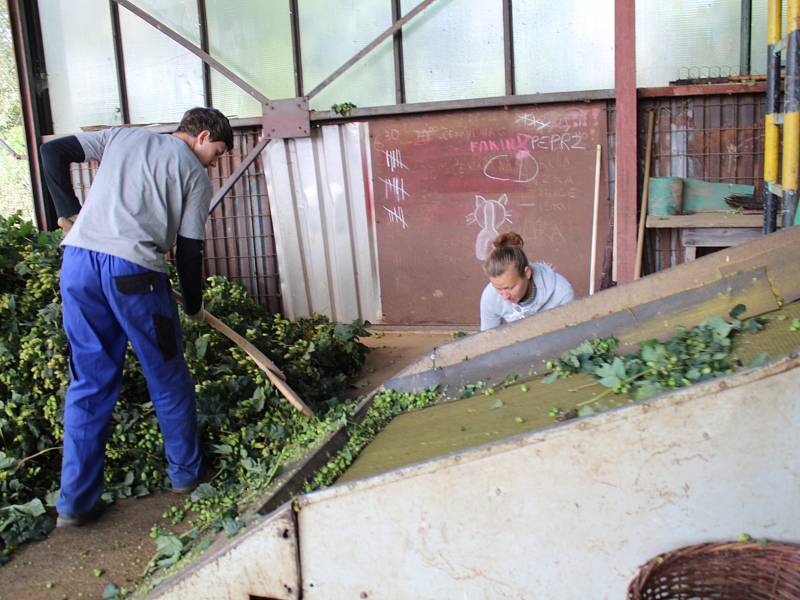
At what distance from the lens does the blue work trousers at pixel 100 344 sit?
134 inches

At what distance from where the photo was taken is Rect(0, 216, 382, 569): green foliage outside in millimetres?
3553

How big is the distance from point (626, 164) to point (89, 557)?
15.9 feet

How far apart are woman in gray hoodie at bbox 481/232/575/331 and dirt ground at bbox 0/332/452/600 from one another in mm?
1921

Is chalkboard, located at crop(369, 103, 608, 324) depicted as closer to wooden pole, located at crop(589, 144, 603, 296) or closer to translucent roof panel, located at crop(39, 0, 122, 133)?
wooden pole, located at crop(589, 144, 603, 296)

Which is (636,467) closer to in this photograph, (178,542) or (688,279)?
(688,279)

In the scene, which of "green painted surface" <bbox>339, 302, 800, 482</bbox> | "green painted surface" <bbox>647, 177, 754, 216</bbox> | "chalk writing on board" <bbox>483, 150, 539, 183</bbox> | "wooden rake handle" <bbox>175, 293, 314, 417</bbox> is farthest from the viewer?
"chalk writing on board" <bbox>483, 150, 539, 183</bbox>

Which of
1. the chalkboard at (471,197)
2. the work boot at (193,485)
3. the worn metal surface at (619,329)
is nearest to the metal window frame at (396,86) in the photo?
Answer: the chalkboard at (471,197)

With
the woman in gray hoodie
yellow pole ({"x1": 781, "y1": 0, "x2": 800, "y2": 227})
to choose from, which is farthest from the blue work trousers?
yellow pole ({"x1": 781, "y1": 0, "x2": 800, "y2": 227})

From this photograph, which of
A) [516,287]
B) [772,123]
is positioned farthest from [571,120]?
[516,287]

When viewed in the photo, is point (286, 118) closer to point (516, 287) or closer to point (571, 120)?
point (571, 120)

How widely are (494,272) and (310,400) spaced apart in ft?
6.05

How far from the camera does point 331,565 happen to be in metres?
2.21

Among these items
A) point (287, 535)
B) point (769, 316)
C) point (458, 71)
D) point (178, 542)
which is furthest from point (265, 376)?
point (458, 71)

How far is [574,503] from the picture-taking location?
2025mm
